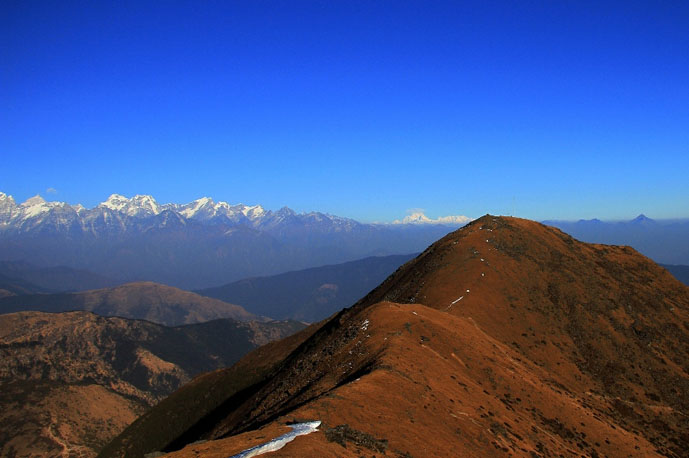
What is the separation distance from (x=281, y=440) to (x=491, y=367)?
3584cm

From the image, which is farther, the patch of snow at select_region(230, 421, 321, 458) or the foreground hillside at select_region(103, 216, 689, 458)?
the foreground hillside at select_region(103, 216, 689, 458)

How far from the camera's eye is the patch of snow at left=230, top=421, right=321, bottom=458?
85.6ft

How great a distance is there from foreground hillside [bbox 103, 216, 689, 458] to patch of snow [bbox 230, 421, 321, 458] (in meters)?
0.74

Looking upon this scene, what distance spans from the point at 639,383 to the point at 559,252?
1563 inches

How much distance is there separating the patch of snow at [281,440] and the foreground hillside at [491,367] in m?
0.74

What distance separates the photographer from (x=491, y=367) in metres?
55.2

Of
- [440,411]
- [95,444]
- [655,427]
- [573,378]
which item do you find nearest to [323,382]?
[440,411]

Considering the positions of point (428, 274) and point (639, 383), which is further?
point (428, 274)

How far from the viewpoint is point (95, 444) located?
14450 centimetres

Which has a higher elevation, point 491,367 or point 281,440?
point 281,440

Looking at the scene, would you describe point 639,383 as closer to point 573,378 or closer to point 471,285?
point 573,378

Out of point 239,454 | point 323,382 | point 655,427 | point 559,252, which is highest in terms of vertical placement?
point 559,252

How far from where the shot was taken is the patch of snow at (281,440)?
26078mm

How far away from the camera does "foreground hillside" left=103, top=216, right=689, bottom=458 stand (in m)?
35.7
